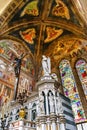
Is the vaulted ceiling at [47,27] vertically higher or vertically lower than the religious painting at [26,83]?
higher

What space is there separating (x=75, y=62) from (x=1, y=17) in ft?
23.1

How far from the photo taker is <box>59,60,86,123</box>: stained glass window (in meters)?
10.4

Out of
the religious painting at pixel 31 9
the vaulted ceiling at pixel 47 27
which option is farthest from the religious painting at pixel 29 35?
the religious painting at pixel 31 9

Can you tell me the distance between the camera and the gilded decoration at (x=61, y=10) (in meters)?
11.8

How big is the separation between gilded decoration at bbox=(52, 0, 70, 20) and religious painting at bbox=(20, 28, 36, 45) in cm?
249

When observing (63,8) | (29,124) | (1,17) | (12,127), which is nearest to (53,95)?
(29,124)

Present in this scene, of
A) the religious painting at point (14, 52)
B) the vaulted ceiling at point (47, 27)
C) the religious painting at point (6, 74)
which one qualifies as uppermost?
the vaulted ceiling at point (47, 27)

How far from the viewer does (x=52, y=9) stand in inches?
485

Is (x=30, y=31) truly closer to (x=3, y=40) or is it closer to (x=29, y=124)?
(x=3, y=40)

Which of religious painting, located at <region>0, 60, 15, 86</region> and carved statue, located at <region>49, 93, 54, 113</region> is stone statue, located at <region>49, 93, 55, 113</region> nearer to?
carved statue, located at <region>49, 93, 54, 113</region>

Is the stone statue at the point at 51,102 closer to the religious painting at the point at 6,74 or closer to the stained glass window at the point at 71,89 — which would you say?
the stained glass window at the point at 71,89

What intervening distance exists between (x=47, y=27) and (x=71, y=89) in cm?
578

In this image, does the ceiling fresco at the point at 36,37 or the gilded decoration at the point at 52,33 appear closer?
the ceiling fresco at the point at 36,37

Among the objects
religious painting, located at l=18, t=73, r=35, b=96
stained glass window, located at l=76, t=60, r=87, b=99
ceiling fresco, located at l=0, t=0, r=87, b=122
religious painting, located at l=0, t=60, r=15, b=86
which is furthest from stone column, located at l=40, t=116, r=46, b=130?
stained glass window, located at l=76, t=60, r=87, b=99
